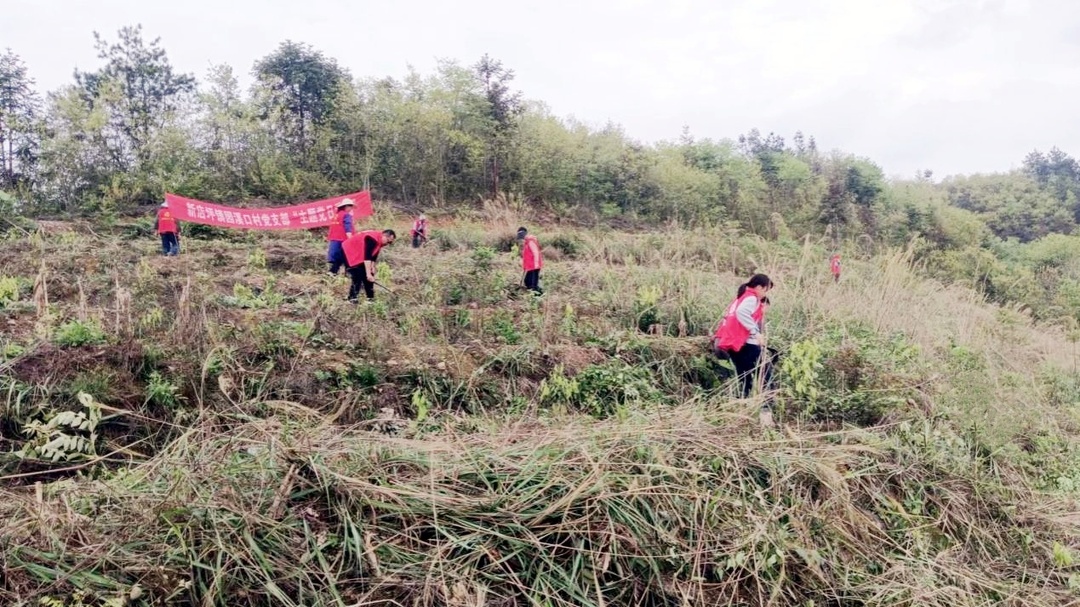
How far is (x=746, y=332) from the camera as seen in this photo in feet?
16.9

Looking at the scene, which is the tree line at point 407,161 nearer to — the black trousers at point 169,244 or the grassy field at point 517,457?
the black trousers at point 169,244

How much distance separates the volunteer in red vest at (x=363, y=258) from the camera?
694cm

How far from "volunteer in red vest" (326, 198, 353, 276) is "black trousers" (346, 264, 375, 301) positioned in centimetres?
160

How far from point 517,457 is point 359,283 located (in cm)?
466

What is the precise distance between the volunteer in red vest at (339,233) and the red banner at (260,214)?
5.08 metres

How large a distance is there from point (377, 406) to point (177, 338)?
58.9 inches

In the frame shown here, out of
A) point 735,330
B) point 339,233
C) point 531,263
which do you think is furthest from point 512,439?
point 339,233

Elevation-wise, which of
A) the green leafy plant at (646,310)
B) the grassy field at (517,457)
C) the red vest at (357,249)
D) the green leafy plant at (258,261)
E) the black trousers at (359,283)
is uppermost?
the red vest at (357,249)

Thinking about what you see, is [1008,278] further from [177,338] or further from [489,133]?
[177,338]

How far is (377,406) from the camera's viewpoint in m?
4.77

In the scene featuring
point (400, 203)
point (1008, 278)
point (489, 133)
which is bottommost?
point (1008, 278)

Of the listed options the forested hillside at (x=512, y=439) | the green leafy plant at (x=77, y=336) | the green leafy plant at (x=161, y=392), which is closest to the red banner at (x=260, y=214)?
the forested hillside at (x=512, y=439)

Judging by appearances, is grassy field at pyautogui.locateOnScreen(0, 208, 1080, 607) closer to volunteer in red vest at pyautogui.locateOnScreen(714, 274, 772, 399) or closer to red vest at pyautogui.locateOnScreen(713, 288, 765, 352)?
volunteer in red vest at pyautogui.locateOnScreen(714, 274, 772, 399)

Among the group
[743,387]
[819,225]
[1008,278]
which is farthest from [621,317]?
[819,225]
